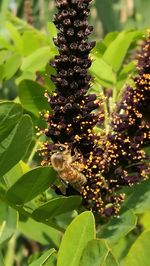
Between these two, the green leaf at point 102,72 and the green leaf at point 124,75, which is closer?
the green leaf at point 102,72

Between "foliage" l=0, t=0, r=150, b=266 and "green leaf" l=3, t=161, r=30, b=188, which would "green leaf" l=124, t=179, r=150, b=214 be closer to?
"foliage" l=0, t=0, r=150, b=266

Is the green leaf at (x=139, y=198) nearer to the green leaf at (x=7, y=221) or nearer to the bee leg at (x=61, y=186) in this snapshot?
the bee leg at (x=61, y=186)

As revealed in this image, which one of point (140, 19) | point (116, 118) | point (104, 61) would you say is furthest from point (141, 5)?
point (116, 118)

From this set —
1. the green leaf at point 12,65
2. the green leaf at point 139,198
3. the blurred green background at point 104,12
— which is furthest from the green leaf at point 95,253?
the blurred green background at point 104,12

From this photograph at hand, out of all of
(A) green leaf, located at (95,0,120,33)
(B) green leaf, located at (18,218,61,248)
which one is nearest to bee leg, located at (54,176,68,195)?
(B) green leaf, located at (18,218,61,248)

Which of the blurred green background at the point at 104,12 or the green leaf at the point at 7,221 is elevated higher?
the green leaf at the point at 7,221

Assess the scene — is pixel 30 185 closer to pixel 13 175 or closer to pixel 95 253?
pixel 13 175
